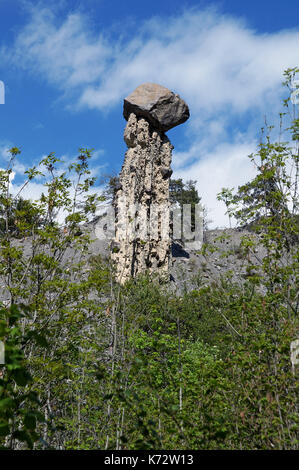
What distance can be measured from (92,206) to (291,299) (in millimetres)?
3627

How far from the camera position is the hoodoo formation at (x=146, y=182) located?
20703 millimetres

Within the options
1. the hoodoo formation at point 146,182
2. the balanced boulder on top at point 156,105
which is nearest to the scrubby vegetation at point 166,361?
the hoodoo formation at point 146,182

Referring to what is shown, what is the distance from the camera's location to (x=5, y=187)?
Answer: 6391mm

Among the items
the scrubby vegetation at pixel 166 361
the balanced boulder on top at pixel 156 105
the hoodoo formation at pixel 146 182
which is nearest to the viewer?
the scrubby vegetation at pixel 166 361

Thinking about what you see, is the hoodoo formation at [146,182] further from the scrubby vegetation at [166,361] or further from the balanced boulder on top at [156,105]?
the scrubby vegetation at [166,361]

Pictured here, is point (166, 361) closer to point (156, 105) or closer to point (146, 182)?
point (146, 182)

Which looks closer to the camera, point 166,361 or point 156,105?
point 166,361

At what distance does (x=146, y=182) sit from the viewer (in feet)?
71.4

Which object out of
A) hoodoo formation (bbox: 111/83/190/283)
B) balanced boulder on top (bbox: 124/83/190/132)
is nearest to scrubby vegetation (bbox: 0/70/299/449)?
hoodoo formation (bbox: 111/83/190/283)

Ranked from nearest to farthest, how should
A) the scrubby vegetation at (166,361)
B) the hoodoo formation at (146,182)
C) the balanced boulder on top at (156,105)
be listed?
the scrubby vegetation at (166,361) → the hoodoo formation at (146,182) → the balanced boulder on top at (156,105)

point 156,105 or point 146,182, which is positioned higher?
point 156,105

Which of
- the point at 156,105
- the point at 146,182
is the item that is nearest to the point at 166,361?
the point at 146,182

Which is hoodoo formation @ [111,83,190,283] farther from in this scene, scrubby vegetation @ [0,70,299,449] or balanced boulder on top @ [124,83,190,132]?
scrubby vegetation @ [0,70,299,449]

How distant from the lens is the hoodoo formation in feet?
67.9
